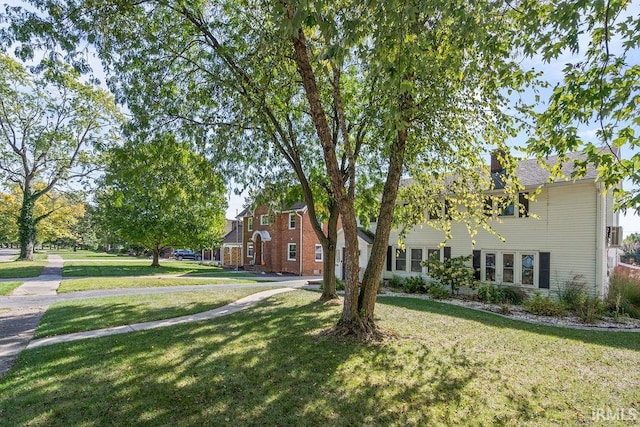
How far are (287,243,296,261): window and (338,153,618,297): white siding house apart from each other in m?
14.5

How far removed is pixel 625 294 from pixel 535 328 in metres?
5.59

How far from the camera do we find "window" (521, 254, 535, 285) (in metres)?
14.7

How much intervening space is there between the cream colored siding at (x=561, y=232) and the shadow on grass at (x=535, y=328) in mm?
3918

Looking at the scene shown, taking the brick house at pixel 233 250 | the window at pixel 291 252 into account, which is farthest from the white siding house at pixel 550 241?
the brick house at pixel 233 250

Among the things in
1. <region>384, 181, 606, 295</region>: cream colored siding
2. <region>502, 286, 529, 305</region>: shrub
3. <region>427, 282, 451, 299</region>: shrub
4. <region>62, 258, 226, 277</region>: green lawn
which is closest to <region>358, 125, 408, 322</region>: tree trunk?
<region>384, 181, 606, 295</region>: cream colored siding

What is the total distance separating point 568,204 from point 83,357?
15808 mm

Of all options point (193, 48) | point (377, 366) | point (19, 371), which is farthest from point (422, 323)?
point (193, 48)

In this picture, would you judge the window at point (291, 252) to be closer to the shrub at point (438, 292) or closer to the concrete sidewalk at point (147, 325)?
the shrub at point (438, 292)

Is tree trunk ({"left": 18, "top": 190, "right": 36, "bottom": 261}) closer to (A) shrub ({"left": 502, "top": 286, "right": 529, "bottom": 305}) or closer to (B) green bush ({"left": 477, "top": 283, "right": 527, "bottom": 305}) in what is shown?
(B) green bush ({"left": 477, "top": 283, "right": 527, "bottom": 305})

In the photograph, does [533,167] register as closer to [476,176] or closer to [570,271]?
[570,271]

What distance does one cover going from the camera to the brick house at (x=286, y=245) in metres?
28.4

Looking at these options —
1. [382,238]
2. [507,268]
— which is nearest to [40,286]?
[382,238]

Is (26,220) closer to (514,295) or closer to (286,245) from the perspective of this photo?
(286,245)

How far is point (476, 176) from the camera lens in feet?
32.0
